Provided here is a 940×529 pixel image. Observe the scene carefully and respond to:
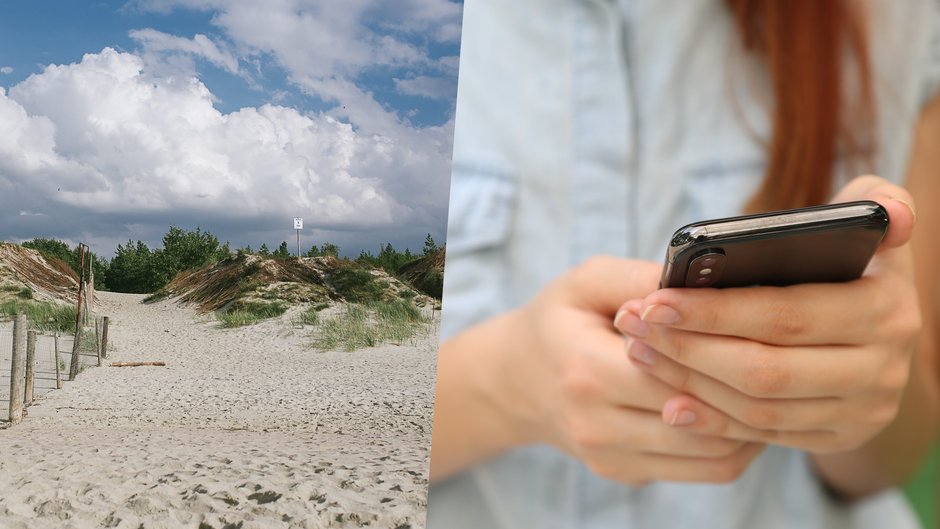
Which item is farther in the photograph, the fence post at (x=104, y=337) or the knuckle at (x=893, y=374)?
the fence post at (x=104, y=337)

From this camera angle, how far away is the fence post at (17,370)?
117cm

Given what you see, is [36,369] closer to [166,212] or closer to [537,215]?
[166,212]

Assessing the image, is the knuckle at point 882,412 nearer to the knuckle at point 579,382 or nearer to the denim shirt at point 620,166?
the denim shirt at point 620,166

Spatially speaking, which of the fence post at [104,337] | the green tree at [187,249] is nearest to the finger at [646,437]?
the green tree at [187,249]

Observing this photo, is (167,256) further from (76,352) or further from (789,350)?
(789,350)

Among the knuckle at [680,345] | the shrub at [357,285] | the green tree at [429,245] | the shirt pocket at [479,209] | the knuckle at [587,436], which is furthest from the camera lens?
the shrub at [357,285]

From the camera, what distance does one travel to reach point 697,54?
754 millimetres

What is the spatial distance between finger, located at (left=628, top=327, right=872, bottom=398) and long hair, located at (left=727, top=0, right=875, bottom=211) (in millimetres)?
190

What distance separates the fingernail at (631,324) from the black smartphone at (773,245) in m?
0.06

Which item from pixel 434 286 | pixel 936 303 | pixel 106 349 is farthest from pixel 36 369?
pixel 936 303

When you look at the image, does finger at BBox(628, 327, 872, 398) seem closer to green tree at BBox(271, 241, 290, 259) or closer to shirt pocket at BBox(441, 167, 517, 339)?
shirt pocket at BBox(441, 167, 517, 339)

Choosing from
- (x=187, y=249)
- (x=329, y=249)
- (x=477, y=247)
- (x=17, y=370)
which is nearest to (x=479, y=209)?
(x=477, y=247)

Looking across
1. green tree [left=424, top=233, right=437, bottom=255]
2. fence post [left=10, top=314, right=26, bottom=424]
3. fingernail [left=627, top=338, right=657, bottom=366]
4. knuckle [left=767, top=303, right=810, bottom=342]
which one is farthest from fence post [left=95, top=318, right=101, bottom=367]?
knuckle [left=767, top=303, right=810, bottom=342]

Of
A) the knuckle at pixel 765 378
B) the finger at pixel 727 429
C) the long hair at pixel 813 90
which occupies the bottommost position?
the finger at pixel 727 429
